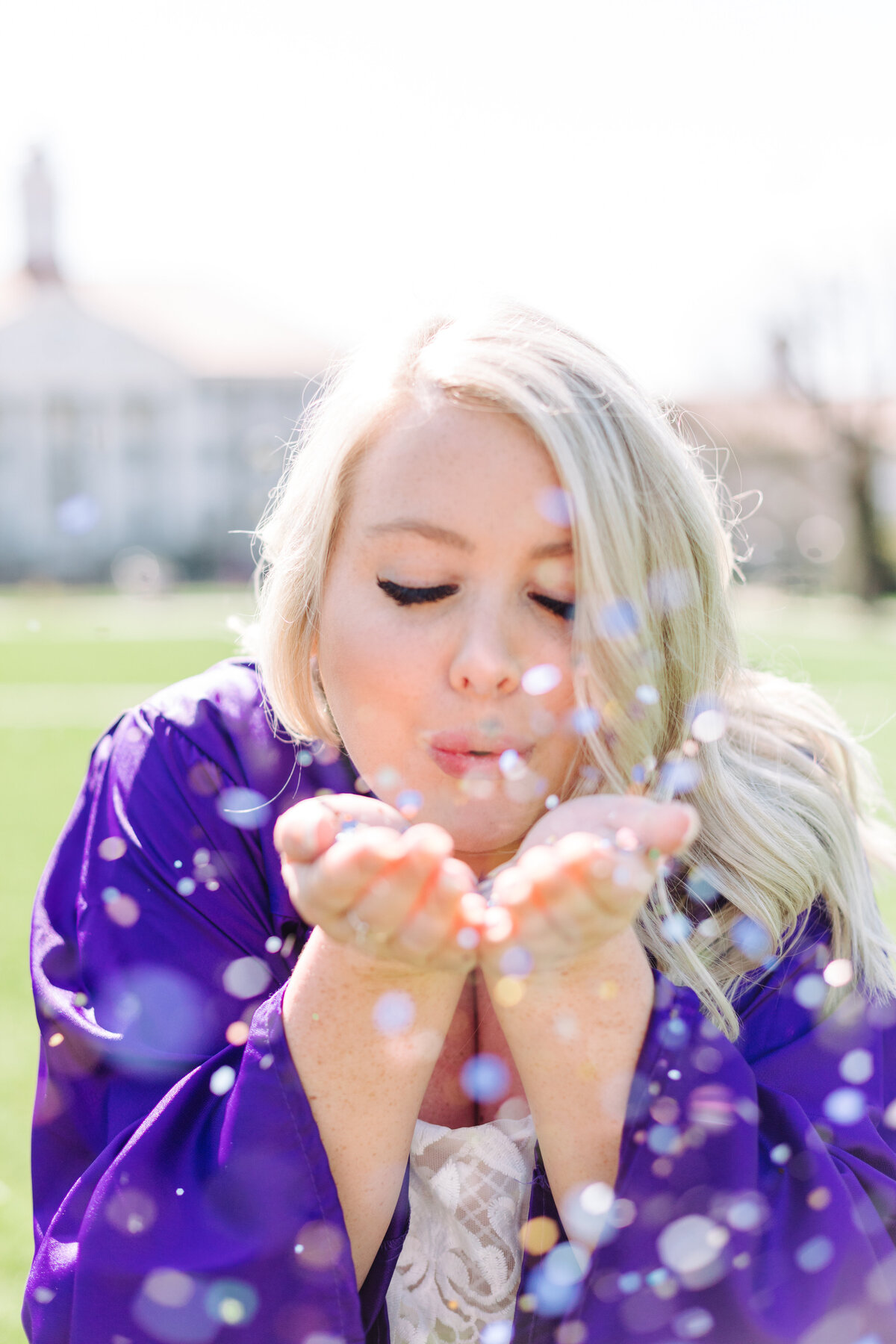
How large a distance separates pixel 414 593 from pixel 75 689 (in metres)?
14.4

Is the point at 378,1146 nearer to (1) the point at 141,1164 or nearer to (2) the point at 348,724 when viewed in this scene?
(1) the point at 141,1164

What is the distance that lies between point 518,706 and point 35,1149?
45.1 inches

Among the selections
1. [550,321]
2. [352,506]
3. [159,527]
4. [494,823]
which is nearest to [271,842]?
[494,823]

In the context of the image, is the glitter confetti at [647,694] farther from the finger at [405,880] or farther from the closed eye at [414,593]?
the finger at [405,880]

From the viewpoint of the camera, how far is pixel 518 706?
1739 mm

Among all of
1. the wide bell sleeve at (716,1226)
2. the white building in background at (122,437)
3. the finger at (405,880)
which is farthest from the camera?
the white building in background at (122,437)

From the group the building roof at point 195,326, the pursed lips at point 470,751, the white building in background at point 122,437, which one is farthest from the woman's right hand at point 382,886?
the building roof at point 195,326

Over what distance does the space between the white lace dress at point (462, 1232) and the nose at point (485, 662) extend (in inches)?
30.1

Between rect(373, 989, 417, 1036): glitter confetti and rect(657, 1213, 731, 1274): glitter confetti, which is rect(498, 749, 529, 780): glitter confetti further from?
rect(657, 1213, 731, 1274): glitter confetti

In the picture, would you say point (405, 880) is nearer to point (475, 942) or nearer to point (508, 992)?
point (475, 942)

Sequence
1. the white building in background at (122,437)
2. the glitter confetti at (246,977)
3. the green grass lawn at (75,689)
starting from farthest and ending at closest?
the white building in background at (122,437) < the green grass lawn at (75,689) < the glitter confetti at (246,977)

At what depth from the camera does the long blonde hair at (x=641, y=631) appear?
180 centimetres

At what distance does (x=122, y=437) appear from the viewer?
166ft

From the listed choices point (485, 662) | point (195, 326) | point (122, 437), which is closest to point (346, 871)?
point (485, 662)
